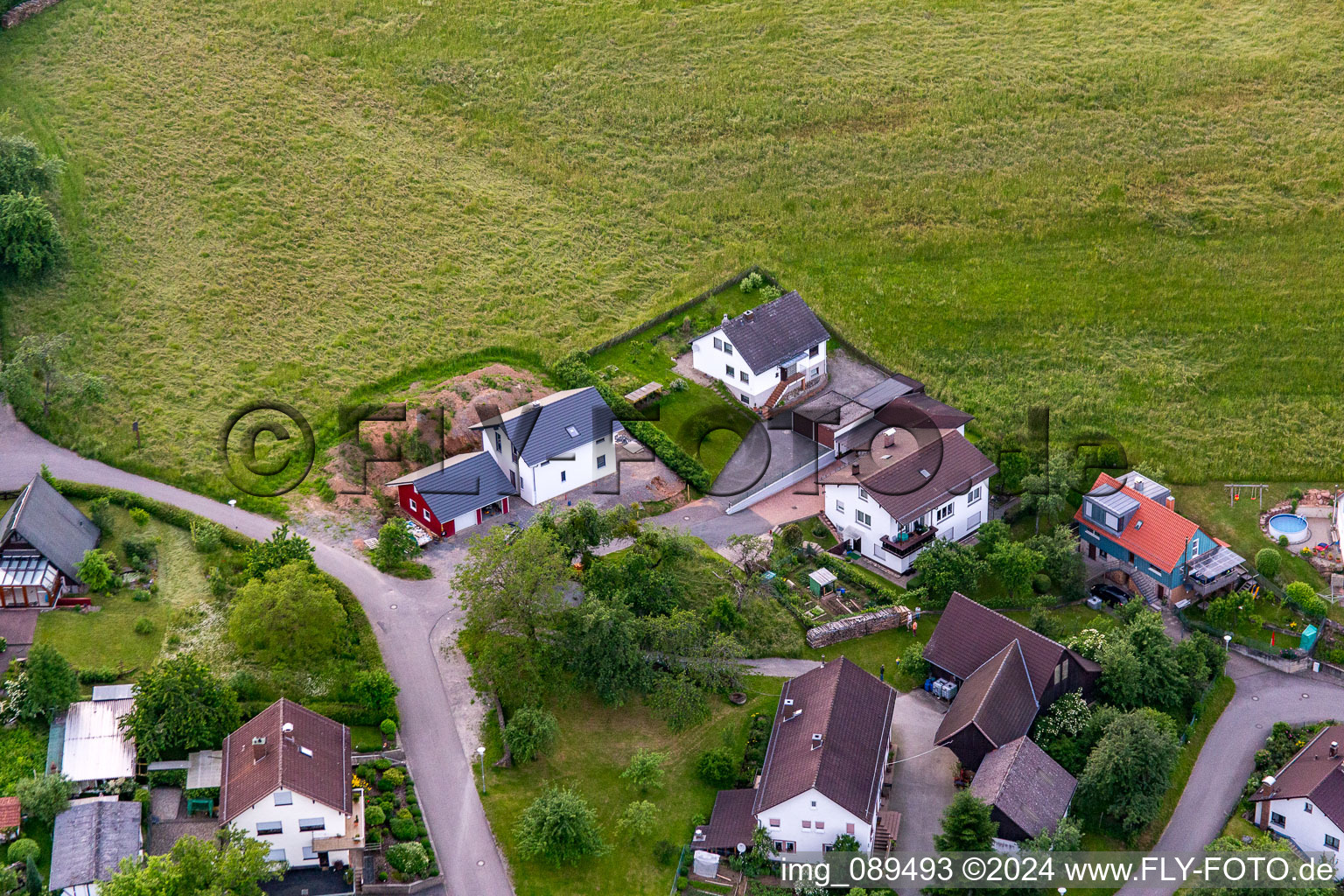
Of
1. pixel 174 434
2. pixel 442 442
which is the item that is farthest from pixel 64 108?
pixel 442 442

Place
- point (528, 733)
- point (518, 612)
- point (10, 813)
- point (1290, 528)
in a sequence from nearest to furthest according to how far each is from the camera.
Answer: point (10, 813) → point (528, 733) → point (518, 612) → point (1290, 528)

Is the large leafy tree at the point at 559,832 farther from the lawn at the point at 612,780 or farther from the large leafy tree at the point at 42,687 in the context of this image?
the large leafy tree at the point at 42,687

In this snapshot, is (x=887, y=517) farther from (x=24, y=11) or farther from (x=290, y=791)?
(x=24, y=11)

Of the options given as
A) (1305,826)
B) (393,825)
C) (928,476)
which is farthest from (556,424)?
(1305,826)

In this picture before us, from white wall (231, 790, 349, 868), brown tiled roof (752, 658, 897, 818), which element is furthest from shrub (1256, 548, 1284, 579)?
white wall (231, 790, 349, 868)

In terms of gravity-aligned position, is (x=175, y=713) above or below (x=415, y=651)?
→ above

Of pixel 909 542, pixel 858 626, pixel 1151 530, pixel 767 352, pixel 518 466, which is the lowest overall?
pixel 858 626

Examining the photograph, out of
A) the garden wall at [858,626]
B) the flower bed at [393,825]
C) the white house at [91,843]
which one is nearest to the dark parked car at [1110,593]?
the garden wall at [858,626]
